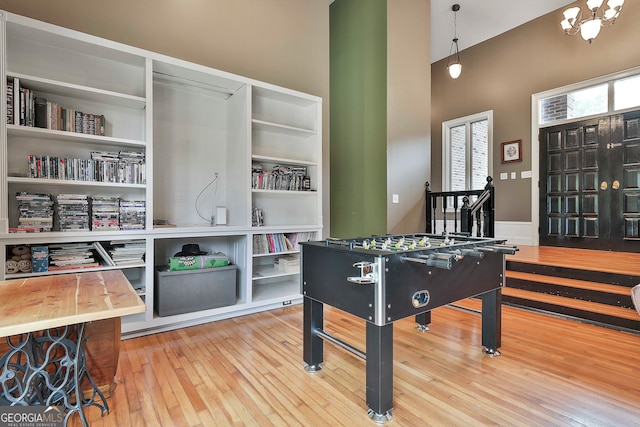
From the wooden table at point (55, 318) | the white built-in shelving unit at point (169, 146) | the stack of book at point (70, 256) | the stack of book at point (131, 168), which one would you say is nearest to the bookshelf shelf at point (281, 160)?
the white built-in shelving unit at point (169, 146)

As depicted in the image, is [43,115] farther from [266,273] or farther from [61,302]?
[266,273]

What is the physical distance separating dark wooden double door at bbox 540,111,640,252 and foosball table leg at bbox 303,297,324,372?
4802 millimetres

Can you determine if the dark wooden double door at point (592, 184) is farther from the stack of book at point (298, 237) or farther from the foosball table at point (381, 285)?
the stack of book at point (298, 237)

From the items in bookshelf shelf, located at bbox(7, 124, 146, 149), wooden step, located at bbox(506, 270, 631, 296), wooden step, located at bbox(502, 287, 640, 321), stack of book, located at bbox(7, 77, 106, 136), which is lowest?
wooden step, located at bbox(502, 287, 640, 321)

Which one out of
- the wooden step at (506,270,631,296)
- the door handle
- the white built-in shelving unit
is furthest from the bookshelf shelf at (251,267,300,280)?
the door handle

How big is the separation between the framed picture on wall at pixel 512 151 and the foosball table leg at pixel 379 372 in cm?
518

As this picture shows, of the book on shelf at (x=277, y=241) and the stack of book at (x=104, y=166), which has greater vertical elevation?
the stack of book at (x=104, y=166)

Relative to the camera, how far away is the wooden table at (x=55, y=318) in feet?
3.85

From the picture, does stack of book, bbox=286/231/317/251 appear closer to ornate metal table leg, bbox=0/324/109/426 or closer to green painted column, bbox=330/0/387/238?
green painted column, bbox=330/0/387/238

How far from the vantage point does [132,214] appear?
269cm

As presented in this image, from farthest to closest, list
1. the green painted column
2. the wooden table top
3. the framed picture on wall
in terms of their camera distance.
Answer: the framed picture on wall
the green painted column
the wooden table top

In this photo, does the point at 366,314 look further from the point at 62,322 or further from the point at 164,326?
the point at 164,326

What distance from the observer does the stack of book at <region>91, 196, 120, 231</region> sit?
101 inches

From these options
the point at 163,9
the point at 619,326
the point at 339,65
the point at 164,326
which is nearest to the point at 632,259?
the point at 619,326
